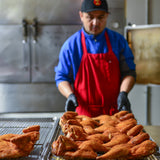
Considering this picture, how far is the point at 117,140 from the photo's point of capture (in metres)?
1.22

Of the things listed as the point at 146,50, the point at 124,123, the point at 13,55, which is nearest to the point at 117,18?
the point at 146,50

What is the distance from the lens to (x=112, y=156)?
1.05m

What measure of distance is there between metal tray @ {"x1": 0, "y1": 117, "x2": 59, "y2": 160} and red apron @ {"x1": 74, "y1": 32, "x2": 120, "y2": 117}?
582mm

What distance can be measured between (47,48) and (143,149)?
3039 mm

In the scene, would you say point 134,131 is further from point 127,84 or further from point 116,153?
point 127,84

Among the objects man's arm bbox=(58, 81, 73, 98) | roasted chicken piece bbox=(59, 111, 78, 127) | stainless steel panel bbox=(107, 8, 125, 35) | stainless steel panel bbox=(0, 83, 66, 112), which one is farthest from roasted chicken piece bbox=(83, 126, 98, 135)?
stainless steel panel bbox=(107, 8, 125, 35)

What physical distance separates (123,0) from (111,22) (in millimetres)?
401

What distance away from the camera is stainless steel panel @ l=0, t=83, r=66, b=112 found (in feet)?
12.9

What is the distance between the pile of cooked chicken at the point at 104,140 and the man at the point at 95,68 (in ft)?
1.97

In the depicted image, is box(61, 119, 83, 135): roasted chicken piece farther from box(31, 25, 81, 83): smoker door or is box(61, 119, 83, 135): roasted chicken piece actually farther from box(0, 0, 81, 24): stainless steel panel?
box(0, 0, 81, 24): stainless steel panel

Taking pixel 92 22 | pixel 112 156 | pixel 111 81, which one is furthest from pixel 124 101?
pixel 112 156

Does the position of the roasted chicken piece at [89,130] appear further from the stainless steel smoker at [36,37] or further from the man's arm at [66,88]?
the stainless steel smoker at [36,37]

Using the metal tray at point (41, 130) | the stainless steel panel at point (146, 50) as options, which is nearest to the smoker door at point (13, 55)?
the stainless steel panel at point (146, 50)

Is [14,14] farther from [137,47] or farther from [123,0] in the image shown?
[137,47]
